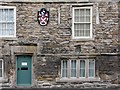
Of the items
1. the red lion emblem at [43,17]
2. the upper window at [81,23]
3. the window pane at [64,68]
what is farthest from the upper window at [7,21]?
the upper window at [81,23]

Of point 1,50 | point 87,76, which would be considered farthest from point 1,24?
point 87,76

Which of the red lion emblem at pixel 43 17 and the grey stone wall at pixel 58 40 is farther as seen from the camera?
the red lion emblem at pixel 43 17

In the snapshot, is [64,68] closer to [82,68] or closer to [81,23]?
[82,68]

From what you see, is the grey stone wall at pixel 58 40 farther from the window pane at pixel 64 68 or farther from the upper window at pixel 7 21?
the window pane at pixel 64 68

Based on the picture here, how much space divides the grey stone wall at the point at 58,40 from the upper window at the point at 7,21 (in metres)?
0.22

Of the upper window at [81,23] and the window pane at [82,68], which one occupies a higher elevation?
the upper window at [81,23]

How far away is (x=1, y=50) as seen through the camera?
1307 cm

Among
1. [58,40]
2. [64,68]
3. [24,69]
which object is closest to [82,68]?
[64,68]

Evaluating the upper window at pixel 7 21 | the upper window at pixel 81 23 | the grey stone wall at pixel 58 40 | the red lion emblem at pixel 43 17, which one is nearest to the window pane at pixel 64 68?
the grey stone wall at pixel 58 40

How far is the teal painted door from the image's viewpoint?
13203 mm

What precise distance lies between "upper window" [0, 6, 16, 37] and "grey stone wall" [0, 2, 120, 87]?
22cm

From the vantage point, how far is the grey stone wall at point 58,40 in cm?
1304

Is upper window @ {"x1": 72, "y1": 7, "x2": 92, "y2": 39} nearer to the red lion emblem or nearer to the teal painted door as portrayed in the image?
the red lion emblem

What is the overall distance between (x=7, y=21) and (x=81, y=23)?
401 cm
